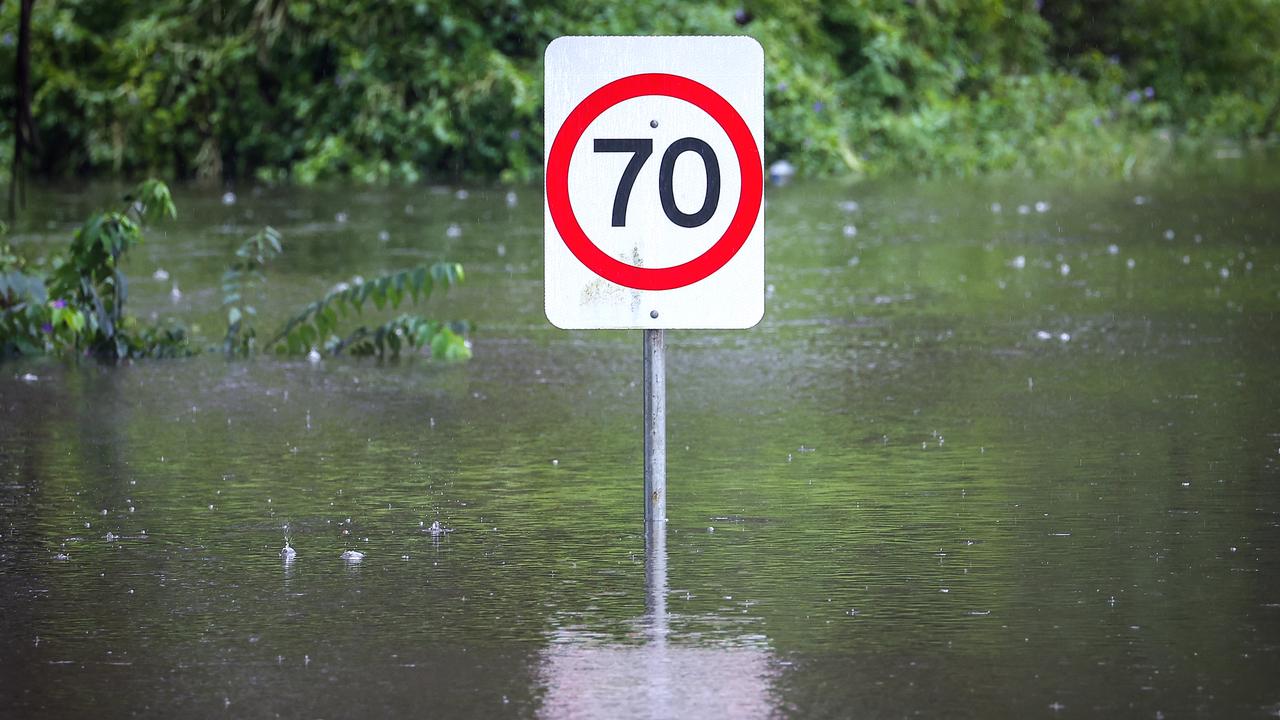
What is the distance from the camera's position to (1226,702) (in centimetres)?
424

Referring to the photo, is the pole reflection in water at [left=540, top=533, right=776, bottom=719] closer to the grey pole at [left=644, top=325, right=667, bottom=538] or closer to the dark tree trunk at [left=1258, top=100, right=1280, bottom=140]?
the grey pole at [left=644, top=325, right=667, bottom=538]

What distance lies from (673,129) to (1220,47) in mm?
28272

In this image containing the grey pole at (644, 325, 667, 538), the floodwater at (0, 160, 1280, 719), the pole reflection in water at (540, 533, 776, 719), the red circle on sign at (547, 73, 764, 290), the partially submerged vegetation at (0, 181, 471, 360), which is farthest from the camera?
the partially submerged vegetation at (0, 181, 471, 360)

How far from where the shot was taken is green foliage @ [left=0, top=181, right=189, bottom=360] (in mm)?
9125

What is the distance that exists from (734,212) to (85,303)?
4420mm

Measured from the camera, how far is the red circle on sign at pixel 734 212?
5605mm

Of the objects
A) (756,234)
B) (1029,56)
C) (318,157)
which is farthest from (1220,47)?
(756,234)

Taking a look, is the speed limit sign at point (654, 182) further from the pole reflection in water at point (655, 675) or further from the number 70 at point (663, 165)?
→ the pole reflection in water at point (655, 675)

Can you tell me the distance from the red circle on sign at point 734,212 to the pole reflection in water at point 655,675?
1.04 m

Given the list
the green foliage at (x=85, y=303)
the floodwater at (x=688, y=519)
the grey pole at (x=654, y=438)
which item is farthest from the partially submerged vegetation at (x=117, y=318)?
the grey pole at (x=654, y=438)

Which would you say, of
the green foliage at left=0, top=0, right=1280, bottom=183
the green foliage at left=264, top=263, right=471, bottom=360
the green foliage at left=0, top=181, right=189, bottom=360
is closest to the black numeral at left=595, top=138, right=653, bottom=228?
the green foliage at left=264, top=263, right=471, bottom=360

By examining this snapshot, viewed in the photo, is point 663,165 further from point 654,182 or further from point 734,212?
point 734,212

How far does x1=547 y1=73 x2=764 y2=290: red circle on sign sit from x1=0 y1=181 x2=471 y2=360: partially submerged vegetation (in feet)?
10.8

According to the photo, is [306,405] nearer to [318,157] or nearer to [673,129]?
[673,129]
